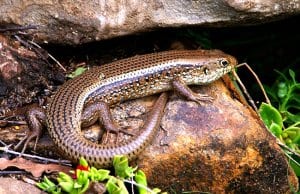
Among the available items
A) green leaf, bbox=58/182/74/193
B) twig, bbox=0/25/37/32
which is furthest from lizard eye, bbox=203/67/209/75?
green leaf, bbox=58/182/74/193

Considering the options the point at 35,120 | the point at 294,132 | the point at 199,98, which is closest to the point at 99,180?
the point at 35,120

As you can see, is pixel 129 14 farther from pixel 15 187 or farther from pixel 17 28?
pixel 15 187

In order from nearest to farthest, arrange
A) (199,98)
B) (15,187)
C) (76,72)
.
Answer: (15,187) → (199,98) → (76,72)

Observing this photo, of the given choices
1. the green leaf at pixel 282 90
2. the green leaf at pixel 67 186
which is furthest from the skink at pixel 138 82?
the green leaf at pixel 282 90

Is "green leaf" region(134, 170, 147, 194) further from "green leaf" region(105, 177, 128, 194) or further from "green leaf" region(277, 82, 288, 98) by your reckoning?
"green leaf" region(277, 82, 288, 98)

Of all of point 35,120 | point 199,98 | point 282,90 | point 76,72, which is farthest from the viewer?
point 282,90

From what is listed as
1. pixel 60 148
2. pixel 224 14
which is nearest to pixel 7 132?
pixel 60 148

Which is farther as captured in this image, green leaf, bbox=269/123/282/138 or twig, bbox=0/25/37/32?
twig, bbox=0/25/37/32
